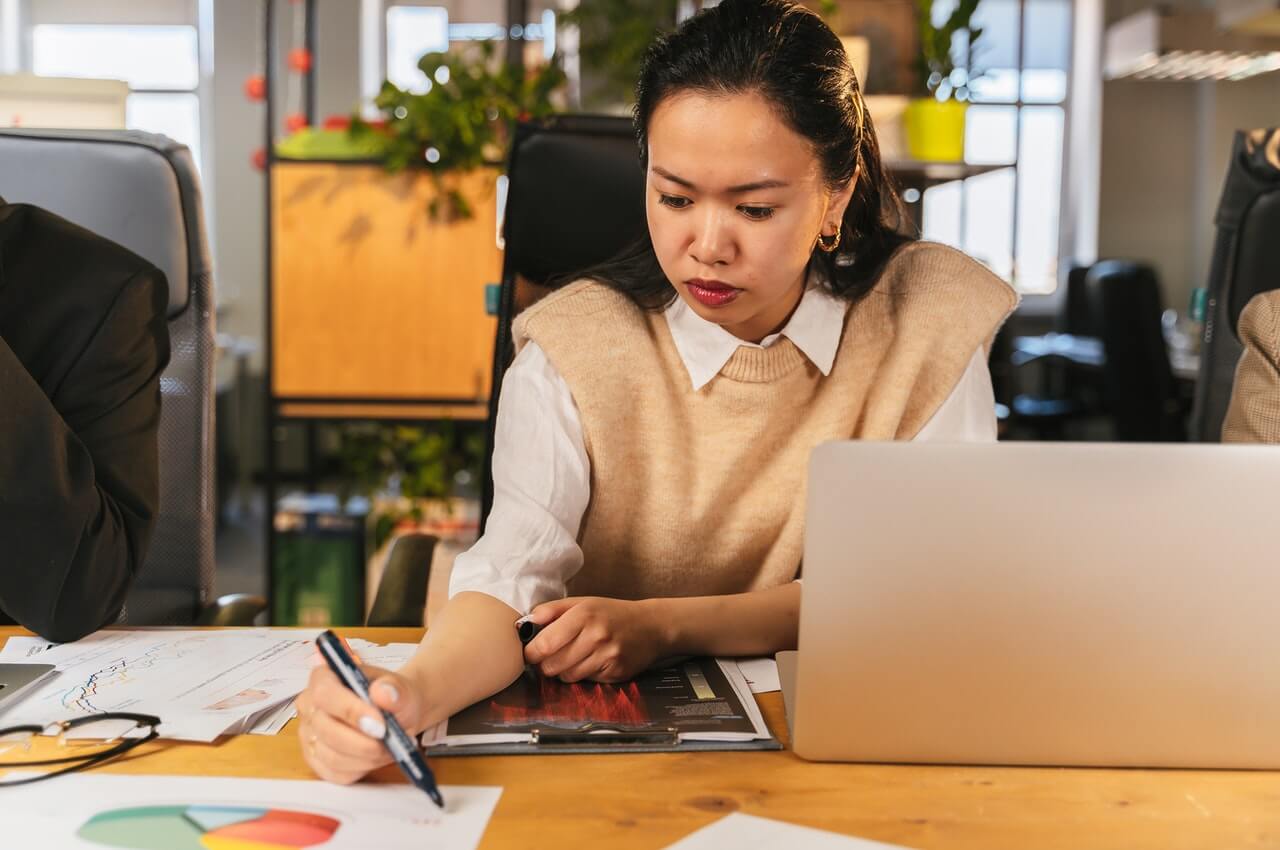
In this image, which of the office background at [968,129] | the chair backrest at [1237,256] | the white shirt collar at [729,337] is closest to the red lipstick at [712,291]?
the white shirt collar at [729,337]

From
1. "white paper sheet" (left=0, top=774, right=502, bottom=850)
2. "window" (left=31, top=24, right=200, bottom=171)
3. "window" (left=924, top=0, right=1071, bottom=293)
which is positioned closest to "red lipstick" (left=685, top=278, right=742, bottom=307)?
"white paper sheet" (left=0, top=774, right=502, bottom=850)

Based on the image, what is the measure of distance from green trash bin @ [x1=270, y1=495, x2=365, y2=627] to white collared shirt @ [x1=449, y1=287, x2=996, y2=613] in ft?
5.45

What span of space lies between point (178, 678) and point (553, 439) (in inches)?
15.3

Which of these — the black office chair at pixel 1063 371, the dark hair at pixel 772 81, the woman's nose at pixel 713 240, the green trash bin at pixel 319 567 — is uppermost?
the dark hair at pixel 772 81

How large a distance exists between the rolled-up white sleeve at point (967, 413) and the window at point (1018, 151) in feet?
18.2

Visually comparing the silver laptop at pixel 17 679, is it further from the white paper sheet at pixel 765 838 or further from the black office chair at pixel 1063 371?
the black office chair at pixel 1063 371

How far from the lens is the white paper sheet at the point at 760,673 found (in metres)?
0.90

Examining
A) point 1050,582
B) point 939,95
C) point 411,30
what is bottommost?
point 1050,582

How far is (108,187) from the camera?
4.50ft

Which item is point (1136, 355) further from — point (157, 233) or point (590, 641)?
point (590, 641)

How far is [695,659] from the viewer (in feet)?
3.16

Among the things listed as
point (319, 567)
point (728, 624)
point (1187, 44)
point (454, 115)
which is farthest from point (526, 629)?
point (1187, 44)

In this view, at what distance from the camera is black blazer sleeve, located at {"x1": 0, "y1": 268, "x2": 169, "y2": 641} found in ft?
3.32

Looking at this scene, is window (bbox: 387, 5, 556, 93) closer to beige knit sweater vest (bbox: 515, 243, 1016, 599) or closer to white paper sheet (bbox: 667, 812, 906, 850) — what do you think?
beige knit sweater vest (bbox: 515, 243, 1016, 599)
